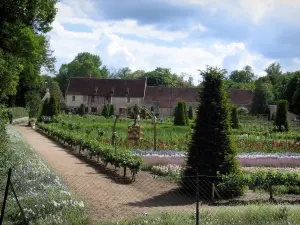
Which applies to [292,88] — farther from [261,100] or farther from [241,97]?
[241,97]

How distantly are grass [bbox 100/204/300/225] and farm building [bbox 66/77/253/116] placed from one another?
58135mm

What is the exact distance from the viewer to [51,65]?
53.3 metres

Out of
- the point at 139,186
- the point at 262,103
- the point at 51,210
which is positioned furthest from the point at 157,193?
the point at 262,103

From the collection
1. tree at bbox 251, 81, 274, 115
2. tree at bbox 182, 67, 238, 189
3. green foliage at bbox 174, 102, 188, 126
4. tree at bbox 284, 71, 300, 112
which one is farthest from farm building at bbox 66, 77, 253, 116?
tree at bbox 182, 67, 238, 189

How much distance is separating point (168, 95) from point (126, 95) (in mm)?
6580

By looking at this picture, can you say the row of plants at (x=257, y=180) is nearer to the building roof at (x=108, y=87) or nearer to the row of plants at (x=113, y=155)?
the row of plants at (x=113, y=155)

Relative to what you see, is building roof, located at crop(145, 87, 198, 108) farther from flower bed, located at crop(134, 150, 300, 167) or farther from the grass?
the grass

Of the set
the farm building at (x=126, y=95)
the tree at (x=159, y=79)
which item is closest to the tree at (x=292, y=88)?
the farm building at (x=126, y=95)

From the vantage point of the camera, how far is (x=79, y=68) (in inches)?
3565

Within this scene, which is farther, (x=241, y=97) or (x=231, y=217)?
→ (x=241, y=97)

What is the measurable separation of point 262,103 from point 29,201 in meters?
56.5

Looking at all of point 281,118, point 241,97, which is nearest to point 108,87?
point 241,97

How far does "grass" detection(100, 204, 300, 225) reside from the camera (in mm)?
6523

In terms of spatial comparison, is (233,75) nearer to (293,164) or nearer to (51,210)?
(293,164)
